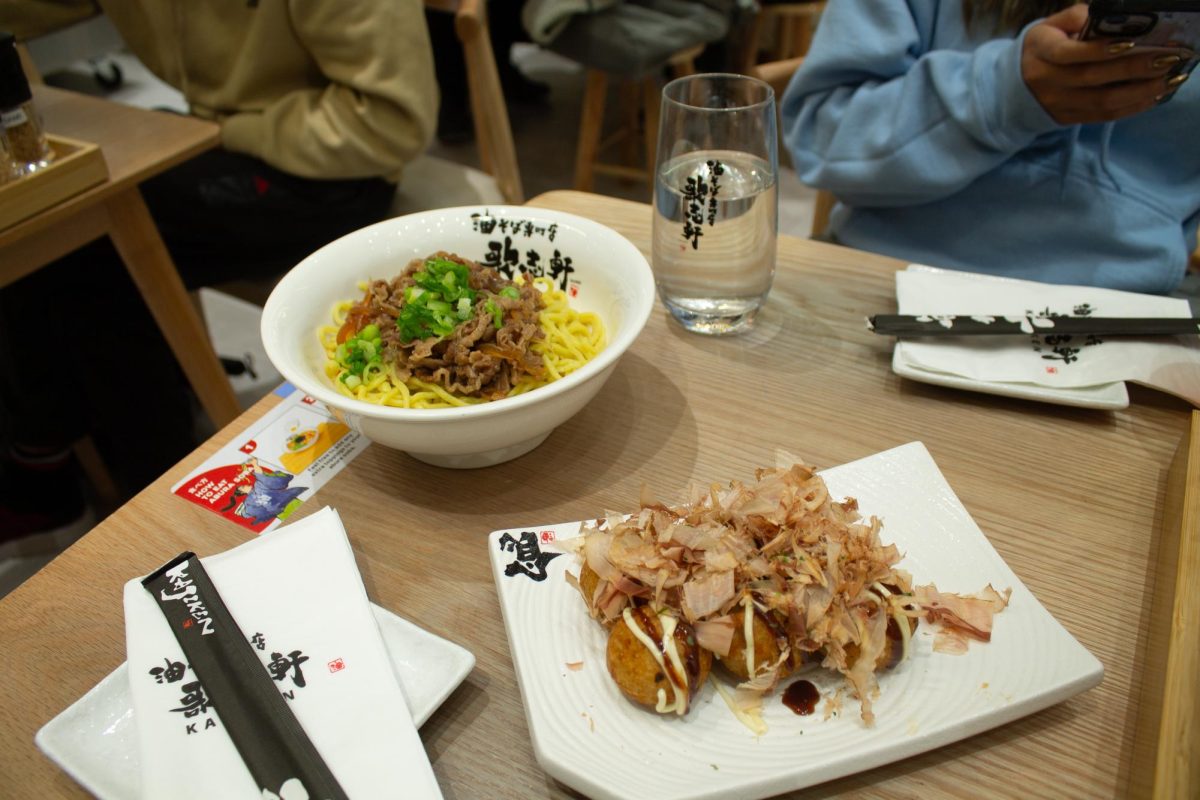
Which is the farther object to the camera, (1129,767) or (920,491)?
(920,491)

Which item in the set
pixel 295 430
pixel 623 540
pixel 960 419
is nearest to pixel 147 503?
pixel 295 430

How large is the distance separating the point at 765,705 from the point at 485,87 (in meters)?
2.02

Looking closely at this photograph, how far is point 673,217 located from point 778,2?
A: 11.6 feet

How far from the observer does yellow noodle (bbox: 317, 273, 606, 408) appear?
979 millimetres

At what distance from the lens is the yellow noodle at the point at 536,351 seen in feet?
3.21

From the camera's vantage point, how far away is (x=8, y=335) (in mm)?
1912

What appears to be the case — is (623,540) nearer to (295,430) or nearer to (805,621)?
(805,621)

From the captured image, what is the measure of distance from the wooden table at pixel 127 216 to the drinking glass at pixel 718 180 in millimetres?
1092

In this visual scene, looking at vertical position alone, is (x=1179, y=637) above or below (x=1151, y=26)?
below

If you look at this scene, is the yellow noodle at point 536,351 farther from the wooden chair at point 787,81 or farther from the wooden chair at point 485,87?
the wooden chair at point 485,87

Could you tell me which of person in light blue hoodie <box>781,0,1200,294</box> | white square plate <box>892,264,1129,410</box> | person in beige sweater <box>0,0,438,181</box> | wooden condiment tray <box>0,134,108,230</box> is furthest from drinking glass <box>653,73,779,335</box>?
wooden condiment tray <box>0,134,108,230</box>

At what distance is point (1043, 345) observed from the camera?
108 centimetres

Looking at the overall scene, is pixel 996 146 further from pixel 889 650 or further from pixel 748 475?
pixel 889 650

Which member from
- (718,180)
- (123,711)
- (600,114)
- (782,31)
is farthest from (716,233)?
(782,31)
